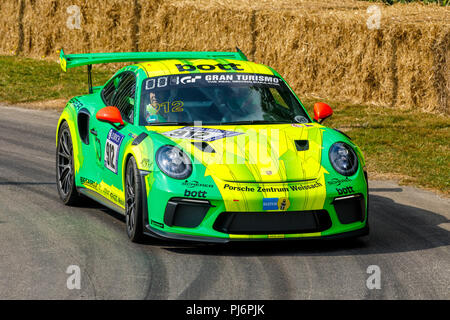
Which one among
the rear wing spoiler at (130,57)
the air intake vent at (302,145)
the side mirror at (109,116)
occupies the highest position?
the rear wing spoiler at (130,57)

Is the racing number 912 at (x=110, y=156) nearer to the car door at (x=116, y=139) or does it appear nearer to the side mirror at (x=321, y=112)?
the car door at (x=116, y=139)

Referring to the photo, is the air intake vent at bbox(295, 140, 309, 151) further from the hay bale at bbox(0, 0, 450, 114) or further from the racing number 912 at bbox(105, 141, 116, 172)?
the hay bale at bbox(0, 0, 450, 114)

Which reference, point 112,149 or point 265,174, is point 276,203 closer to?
point 265,174

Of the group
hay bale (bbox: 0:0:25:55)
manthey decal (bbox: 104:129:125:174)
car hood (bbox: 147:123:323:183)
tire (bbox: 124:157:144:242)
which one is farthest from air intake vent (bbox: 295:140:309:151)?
hay bale (bbox: 0:0:25:55)

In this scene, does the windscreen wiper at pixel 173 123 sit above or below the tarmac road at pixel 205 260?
above

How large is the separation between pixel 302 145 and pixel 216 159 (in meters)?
0.84

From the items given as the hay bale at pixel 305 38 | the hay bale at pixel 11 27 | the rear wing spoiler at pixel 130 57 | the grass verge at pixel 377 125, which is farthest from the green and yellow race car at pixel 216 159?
the hay bale at pixel 11 27

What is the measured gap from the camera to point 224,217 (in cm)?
734

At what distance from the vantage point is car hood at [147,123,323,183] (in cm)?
742

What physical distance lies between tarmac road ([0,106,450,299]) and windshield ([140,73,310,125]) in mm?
1167

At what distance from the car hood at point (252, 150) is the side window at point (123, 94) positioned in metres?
0.64

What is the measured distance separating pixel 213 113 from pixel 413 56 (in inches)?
353

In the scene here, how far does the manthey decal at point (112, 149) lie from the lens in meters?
8.33
